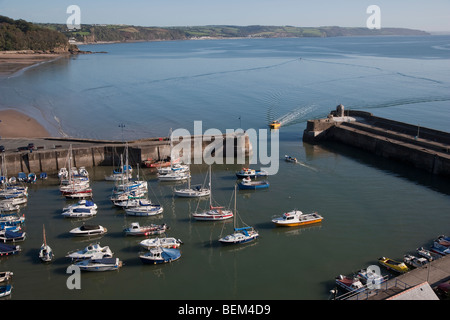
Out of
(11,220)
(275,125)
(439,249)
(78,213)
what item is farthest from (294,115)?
(11,220)

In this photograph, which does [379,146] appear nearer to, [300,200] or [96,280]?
[300,200]

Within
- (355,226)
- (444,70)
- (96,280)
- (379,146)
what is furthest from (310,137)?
(444,70)

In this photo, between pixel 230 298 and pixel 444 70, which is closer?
pixel 230 298

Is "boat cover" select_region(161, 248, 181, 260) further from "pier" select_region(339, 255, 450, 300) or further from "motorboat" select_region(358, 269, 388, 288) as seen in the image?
"motorboat" select_region(358, 269, 388, 288)

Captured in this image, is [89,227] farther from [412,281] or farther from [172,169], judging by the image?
[412,281]

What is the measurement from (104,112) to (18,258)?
40.7 metres

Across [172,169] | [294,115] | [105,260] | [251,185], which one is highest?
[294,115]

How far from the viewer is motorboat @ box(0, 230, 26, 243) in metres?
24.1

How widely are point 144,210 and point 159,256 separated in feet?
20.9

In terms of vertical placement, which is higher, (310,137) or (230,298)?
(310,137)

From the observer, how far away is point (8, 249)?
22.9 meters

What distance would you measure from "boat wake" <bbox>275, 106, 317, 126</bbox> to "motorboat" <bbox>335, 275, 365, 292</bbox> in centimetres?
3595

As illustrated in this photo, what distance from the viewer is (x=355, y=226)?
2609 cm

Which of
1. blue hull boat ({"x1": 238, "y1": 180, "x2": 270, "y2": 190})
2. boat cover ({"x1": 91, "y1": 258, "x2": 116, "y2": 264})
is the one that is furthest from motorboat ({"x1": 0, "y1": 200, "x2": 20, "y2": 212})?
blue hull boat ({"x1": 238, "y1": 180, "x2": 270, "y2": 190})
